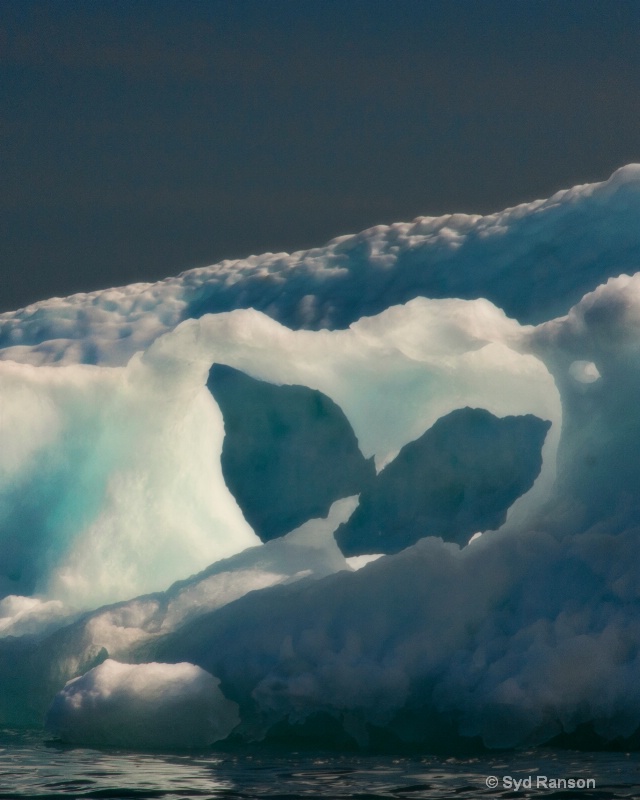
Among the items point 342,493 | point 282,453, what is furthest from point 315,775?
point 282,453

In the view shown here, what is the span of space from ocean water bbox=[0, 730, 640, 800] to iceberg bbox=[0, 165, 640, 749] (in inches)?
14.8

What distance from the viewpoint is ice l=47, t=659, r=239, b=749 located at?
6.81 meters

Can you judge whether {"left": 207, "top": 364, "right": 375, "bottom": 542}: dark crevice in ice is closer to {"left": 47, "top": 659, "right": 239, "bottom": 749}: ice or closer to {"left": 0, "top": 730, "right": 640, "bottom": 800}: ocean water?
{"left": 47, "top": 659, "right": 239, "bottom": 749}: ice

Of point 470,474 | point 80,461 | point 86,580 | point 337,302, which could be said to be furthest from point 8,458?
point 470,474

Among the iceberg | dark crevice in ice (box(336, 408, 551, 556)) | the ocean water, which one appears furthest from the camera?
dark crevice in ice (box(336, 408, 551, 556))

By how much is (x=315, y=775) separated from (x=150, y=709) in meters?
1.59

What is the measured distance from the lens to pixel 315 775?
5.56m

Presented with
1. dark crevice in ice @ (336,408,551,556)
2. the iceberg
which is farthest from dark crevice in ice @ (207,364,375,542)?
dark crevice in ice @ (336,408,551,556)

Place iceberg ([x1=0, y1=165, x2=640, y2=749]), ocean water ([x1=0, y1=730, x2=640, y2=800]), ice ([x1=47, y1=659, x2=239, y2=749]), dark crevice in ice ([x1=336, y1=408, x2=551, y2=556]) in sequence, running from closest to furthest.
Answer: ocean water ([x1=0, y1=730, x2=640, y2=800]), iceberg ([x1=0, y1=165, x2=640, y2=749]), ice ([x1=47, y1=659, x2=239, y2=749]), dark crevice in ice ([x1=336, y1=408, x2=551, y2=556])

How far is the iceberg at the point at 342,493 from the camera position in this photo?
21.0ft

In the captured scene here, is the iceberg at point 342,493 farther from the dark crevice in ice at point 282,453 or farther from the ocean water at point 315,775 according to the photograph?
the ocean water at point 315,775

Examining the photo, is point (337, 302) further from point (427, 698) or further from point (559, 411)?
point (427, 698)

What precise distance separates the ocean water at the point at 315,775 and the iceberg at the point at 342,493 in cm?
38

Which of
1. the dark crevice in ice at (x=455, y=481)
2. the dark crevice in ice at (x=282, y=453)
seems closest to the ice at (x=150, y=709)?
the dark crevice in ice at (x=282, y=453)
